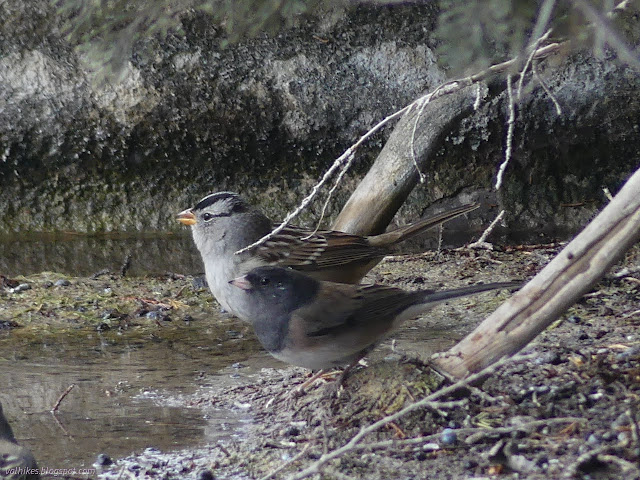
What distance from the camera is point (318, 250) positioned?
6.38 m

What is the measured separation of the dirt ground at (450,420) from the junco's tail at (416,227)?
80cm

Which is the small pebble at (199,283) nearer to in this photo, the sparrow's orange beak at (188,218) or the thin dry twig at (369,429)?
the sparrow's orange beak at (188,218)

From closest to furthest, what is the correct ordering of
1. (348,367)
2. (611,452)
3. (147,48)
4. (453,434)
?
(611,452), (453,434), (348,367), (147,48)

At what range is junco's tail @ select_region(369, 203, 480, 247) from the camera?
→ 20.1 feet

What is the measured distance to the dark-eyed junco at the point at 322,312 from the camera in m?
4.70

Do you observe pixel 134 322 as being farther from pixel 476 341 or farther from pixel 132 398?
pixel 476 341

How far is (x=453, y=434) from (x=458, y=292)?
3.21ft

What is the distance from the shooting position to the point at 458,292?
15.6 feet

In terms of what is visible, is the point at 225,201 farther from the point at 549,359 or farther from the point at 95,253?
the point at 95,253

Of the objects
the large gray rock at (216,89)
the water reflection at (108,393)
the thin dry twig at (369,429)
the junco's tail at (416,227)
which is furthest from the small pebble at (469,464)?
the large gray rock at (216,89)

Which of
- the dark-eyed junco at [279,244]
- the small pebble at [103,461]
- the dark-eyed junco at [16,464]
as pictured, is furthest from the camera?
Answer: the dark-eyed junco at [279,244]

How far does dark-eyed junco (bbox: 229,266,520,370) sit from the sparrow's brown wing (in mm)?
1166

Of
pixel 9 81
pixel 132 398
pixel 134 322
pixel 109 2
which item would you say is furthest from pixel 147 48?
pixel 132 398

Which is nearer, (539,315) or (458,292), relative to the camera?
(539,315)
